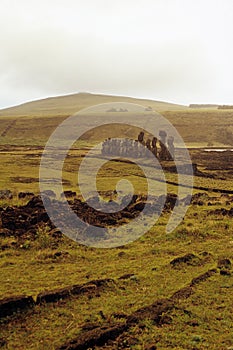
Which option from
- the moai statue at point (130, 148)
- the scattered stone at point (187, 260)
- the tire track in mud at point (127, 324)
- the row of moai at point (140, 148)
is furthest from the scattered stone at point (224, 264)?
the moai statue at point (130, 148)

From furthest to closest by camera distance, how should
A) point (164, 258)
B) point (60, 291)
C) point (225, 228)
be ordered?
point (225, 228) < point (164, 258) < point (60, 291)

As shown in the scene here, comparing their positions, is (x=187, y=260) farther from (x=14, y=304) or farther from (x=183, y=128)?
(x=183, y=128)

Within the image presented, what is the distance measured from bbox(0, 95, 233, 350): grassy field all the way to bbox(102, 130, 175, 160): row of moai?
32500 millimetres

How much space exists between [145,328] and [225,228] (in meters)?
11.2

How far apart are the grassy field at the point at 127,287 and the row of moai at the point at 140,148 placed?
107 feet

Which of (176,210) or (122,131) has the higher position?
(122,131)

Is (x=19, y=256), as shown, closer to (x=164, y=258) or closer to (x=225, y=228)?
(x=164, y=258)

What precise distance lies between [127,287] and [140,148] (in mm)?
47528

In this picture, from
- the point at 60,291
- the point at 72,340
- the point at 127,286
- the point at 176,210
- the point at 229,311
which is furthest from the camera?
the point at 176,210

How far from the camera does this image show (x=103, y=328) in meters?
9.08

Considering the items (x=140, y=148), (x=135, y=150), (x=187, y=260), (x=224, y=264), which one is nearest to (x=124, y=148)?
(x=135, y=150)

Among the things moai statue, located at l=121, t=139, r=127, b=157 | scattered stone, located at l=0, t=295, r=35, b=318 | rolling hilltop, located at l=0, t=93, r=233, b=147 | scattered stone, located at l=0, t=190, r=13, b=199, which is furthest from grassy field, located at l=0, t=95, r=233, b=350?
rolling hilltop, located at l=0, t=93, r=233, b=147

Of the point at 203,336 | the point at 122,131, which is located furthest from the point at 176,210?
the point at 122,131

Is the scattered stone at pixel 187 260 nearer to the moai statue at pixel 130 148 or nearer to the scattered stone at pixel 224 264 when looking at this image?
the scattered stone at pixel 224 264
